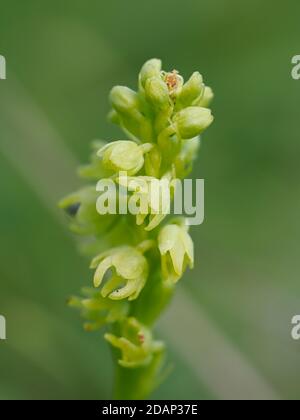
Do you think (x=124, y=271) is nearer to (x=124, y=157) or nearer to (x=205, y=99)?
(x=124, y=157)

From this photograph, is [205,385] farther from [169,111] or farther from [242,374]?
[169,111]

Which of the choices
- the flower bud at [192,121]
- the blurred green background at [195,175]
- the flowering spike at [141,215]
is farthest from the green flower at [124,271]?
the blurred green background at [195,175]

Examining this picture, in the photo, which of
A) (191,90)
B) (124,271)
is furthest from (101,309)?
(191,90)

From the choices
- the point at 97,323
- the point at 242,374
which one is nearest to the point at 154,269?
the point at 97,323

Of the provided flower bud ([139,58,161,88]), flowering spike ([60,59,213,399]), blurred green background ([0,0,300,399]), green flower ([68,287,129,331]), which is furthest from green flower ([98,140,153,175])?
blurred green background ([0,0,300,399])

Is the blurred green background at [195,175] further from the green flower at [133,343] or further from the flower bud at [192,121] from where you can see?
the flower bud at [192,121]

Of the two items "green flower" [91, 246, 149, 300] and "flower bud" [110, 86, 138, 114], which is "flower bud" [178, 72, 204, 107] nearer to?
"flower bud" [110, 86, 138, 114]
